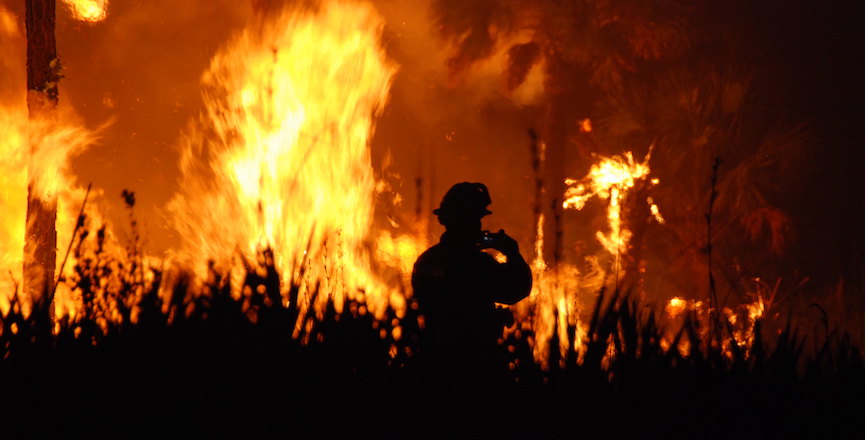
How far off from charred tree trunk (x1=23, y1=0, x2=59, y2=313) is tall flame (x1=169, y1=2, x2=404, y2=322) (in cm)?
423

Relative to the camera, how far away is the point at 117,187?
22.1 metres

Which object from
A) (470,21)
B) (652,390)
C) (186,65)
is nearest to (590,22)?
(470,21)

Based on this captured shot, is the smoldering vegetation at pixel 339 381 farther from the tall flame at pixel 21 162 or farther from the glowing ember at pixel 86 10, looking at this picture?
the glowing ember at pixel 86 10

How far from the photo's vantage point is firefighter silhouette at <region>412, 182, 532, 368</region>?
450 cm

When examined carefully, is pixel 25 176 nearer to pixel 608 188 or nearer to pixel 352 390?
pixel 608 188

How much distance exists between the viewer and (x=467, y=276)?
15.8 ft

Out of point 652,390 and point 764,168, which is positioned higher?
point 764,168

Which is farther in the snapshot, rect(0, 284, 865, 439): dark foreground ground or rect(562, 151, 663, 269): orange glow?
rect(562, 151, 663, 269): orange glow

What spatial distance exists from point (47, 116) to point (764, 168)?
49.9 feet

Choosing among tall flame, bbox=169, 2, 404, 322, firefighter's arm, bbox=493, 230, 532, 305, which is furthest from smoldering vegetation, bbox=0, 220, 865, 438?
tall flame, bbox=169, 2, 404, 322

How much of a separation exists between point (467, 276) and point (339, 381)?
162 cm

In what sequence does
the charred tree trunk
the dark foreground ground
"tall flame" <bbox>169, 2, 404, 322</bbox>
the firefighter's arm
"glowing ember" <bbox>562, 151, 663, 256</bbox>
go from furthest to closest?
1. "glowing ember" <bbox>562, 151, 663, 256</bbox>
2. "tall flame" <bbox>169, 2, 404, 322</bbox>
3. the charred tree trunk
4. the firefighter's arm
5. the dark foreground ground

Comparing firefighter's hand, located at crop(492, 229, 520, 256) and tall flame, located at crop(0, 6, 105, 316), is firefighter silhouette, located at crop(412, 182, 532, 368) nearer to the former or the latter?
firefighter's hand, located at crop(492, 229, 520, 256)

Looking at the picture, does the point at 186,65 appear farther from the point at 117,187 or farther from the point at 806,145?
the point at 806,145
